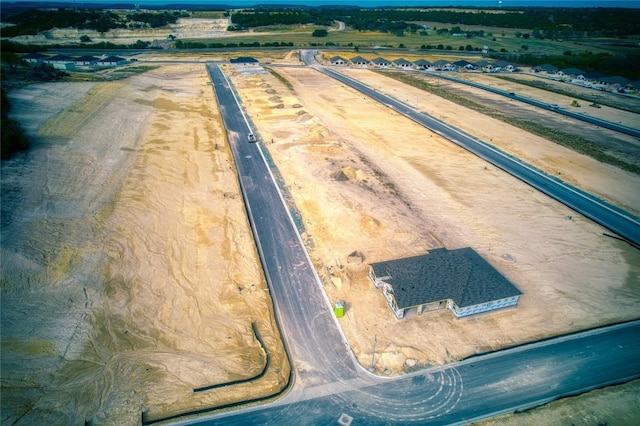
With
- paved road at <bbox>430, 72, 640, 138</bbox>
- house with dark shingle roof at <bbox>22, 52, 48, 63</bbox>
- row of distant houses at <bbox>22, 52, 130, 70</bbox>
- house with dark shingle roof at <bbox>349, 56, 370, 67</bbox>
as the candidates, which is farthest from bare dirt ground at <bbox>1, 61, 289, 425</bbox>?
house with dark shingle roof at <bbox>349, 56, 370, 67</bbox>

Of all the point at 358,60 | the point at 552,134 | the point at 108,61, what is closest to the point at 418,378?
the point at 552,134

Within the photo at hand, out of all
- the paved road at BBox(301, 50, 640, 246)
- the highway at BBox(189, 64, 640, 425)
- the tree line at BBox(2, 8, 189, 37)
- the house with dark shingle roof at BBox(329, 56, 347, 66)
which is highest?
the tree line at BBox(2, 8, 189, 37)

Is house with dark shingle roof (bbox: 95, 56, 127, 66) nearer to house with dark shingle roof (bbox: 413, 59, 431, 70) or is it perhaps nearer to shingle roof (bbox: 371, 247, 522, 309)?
house with dark shingle roof (bbox: 413, 59, 431, 70)

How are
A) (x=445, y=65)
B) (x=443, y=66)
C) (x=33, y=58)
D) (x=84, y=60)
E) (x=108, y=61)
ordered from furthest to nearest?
(x=445, y=65), (x=443, y=66), (x=108, y=61), (x=84, y=60), (x=33, y=58)

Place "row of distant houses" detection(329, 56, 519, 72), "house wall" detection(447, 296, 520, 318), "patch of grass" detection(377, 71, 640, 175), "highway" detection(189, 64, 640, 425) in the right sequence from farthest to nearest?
"row of distant houses" detection(329, 56, 519, 72)
"patch of grass" detection(377, 71, 640, 175)
"house wall" detection(447, 296, 520, 318)
"highway" detection(189, 64, 640, 425)

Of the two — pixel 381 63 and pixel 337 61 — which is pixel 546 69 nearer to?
pixel 381 63

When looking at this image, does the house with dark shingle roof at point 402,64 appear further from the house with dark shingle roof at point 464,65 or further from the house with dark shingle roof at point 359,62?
the house with dark shingle roof at point 464,65
